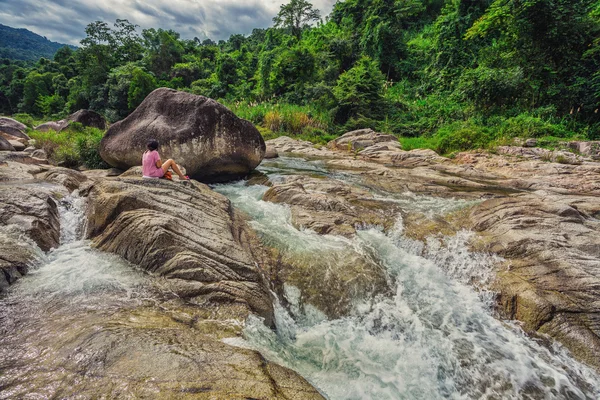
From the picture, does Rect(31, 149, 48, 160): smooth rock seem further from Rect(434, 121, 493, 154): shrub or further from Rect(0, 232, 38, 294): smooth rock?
Rect(434, 121, 493, 154): shrub

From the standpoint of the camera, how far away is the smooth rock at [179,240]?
13.3 ft

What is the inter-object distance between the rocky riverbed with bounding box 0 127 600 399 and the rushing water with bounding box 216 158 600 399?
24mm

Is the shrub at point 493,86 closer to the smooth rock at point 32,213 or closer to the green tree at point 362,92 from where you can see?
the green tree at point 362,92

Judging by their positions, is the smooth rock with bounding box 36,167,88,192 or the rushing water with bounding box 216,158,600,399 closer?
the rushing water with bounding box 216,158,600,399

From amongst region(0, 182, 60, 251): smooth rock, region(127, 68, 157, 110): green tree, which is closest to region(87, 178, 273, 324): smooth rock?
region(0, 182, 60, 251): smooth rock

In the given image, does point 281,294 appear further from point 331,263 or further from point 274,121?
point 274,121

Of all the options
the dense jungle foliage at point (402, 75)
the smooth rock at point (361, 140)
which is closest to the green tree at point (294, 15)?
the dense jungle foliage at point (402, 75)

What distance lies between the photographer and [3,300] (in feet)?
10.6

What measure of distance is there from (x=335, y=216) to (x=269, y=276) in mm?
2550

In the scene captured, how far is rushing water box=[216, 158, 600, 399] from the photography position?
11.4ft

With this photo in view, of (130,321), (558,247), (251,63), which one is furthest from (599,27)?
(251,63)

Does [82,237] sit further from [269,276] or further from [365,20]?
[365,20]

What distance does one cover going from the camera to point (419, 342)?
4.12m

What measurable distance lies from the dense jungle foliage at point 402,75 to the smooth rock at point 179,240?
15995mm
